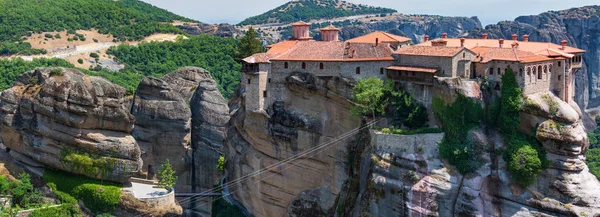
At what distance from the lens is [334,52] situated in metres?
44.2

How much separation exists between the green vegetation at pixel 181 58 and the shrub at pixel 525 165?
49.6m

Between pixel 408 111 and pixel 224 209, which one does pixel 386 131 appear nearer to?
pixel 408 111

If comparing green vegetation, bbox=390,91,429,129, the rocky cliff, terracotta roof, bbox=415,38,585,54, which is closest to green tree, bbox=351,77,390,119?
green vegetation, bbox=390,91,429,129

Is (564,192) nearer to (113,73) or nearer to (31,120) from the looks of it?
(31,120)

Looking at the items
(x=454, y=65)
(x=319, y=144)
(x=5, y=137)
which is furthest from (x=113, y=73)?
(x=454, y=65)

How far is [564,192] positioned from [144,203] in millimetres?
23899

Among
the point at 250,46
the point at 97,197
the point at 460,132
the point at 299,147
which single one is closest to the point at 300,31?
the point at 250,46

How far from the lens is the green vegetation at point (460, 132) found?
124 ft

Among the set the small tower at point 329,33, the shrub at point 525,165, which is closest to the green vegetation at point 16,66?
the small tower at point 329,33

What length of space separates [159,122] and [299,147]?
14434mm

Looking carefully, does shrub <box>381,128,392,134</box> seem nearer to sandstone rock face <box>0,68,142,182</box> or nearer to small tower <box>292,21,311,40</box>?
small tower <box>292,21,311,40</box>

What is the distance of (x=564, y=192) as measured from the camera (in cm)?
3612

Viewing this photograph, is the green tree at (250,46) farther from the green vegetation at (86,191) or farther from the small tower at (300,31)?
the green vegetation at (86,191)

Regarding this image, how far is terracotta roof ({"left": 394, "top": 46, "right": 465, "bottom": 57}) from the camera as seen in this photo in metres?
40.2
